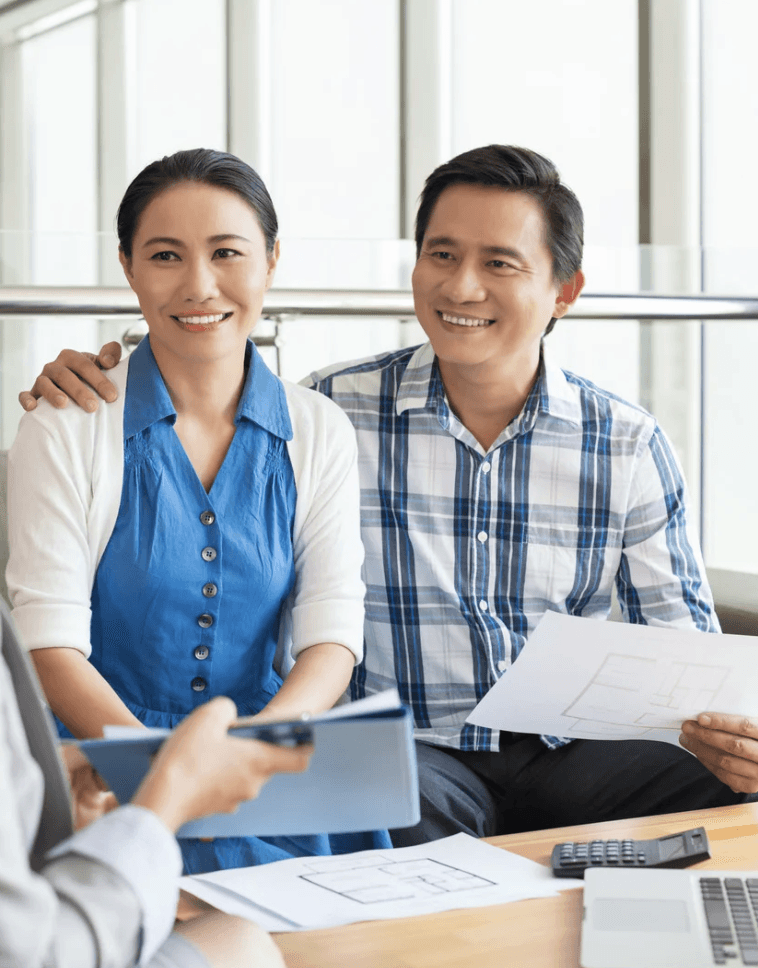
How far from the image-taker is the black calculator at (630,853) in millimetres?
1100

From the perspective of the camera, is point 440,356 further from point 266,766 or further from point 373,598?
point 266,766

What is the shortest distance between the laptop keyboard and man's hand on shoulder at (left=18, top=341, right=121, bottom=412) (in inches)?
34.3

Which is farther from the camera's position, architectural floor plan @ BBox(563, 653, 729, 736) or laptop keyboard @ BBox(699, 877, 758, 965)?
architectural floor plan @ BBox(563, 653, 729, 736)

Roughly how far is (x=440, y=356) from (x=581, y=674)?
59cm

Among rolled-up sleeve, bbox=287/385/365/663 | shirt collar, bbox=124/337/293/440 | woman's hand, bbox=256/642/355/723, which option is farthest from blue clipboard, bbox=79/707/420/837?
shirt collar, bbox=124/337/293/440

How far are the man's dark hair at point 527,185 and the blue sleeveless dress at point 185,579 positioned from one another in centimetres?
55

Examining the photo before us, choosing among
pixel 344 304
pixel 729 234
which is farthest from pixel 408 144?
pixel 344 304

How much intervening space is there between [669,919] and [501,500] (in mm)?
856

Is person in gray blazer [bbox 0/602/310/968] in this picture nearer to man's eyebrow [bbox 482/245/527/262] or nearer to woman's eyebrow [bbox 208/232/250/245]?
woman's eyebrow [bbox 208/232/250/245]

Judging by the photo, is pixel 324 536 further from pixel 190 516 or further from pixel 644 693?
pixel 644 693

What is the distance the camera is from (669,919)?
0.96 meters

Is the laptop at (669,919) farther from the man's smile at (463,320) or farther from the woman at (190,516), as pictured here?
the man's smile at (463,320)

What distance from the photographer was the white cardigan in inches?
53.4

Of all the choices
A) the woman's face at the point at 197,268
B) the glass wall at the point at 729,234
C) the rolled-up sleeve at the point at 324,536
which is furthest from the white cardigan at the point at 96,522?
the glass wall at the point at 729,234
